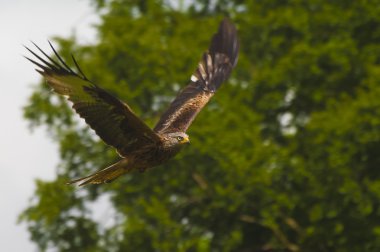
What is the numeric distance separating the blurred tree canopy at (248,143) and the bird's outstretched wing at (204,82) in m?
4.93

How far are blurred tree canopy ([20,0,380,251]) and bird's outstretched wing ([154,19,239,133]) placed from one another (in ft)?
16.2

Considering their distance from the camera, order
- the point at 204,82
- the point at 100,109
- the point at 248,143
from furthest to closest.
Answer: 1. the point at 248,143
2. the point at 204,82
3. the point at 100,109

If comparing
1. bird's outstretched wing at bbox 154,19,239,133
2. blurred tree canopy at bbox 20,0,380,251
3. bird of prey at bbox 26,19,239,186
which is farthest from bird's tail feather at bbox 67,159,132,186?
blurred tree canopy at bbox 20,0,380,251

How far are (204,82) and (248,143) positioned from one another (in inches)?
251

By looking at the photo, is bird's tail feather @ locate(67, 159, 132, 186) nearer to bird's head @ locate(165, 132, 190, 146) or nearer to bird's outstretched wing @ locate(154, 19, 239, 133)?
bird's head @ locate(165, 132, 190, 146)

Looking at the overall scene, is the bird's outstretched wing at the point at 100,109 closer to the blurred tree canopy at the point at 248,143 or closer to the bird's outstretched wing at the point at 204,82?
the bird's outstretched wing at the point at 204,82

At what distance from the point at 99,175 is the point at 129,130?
1.73ft

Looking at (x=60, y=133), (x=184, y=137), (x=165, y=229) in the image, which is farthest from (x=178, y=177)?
(x=184, y=137)

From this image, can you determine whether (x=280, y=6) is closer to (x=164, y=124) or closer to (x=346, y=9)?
(x=346, y=9)

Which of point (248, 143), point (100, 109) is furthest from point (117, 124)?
point (248, 143)

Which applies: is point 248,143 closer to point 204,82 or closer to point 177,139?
point 204,82

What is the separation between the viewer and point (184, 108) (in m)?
13.3

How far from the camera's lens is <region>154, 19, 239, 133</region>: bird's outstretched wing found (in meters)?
12.9

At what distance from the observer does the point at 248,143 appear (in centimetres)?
2086
